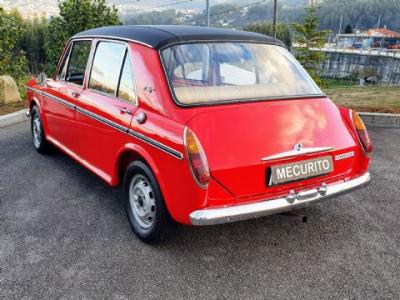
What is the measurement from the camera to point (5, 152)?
5.87 meters

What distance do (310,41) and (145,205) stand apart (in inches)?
1849

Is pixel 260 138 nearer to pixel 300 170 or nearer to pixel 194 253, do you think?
pixel 300 170

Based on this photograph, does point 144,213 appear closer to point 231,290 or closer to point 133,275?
point 133,275

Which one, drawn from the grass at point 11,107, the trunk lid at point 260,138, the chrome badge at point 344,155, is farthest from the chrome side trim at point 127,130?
the grass at point 11,107

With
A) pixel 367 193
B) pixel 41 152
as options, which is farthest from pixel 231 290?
pixel 41 152

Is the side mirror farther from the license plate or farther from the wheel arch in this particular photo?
the license plate

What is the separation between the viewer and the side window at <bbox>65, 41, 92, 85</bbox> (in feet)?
14.3

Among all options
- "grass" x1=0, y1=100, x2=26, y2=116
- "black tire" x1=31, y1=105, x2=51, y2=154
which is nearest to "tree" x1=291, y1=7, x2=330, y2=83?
"grass" x1=0, y1=100, x2=26, y2=116

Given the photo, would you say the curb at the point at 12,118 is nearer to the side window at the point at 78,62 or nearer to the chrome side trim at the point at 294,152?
the side window at the point at 78,62

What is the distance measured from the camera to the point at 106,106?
3.71m

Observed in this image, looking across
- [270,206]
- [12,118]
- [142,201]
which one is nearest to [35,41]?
[12,118]

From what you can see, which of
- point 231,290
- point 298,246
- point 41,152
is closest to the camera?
point 231,290

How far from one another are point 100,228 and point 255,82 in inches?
77.5

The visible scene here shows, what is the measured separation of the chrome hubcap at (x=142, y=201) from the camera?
331 centimetres
